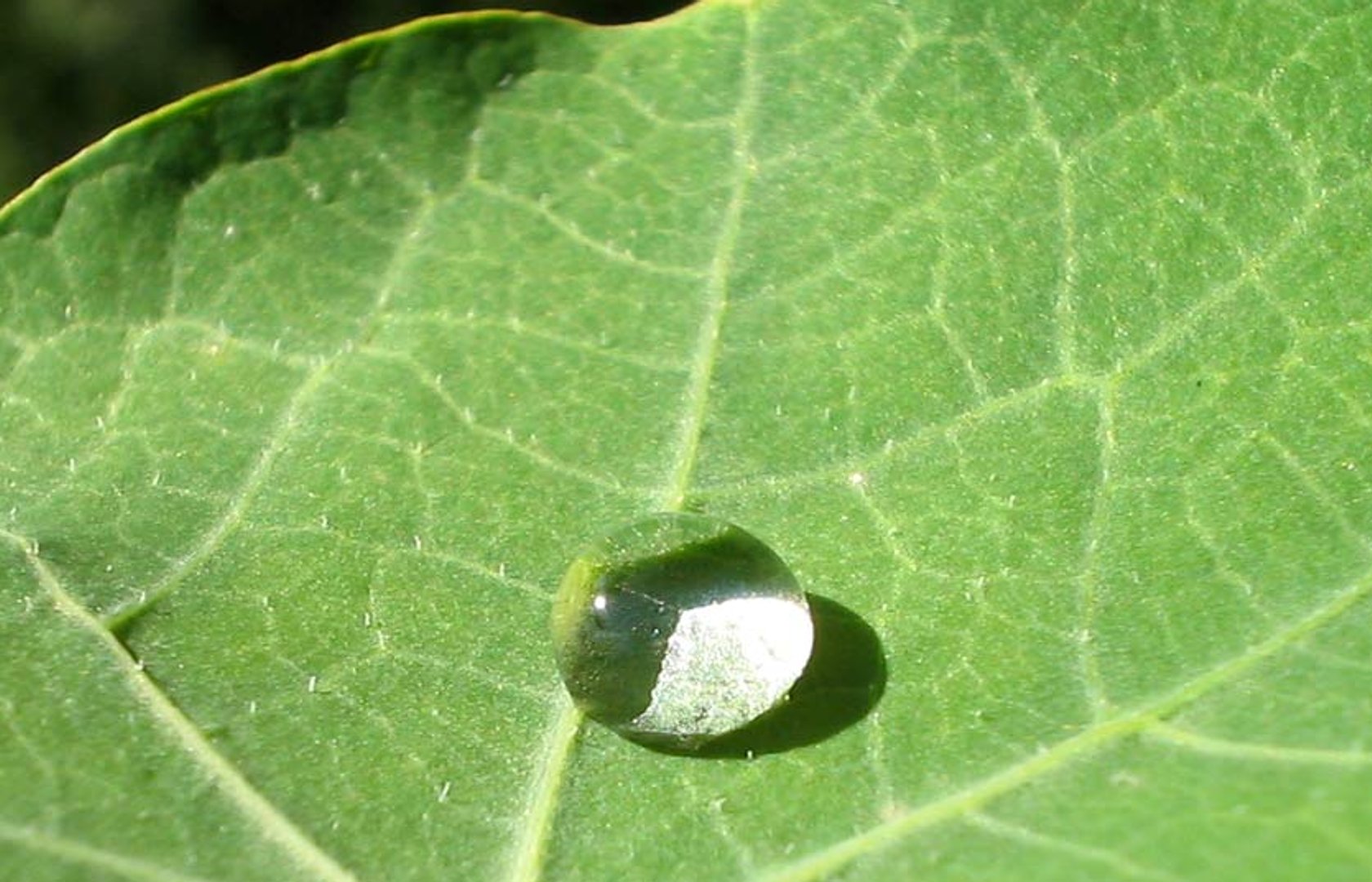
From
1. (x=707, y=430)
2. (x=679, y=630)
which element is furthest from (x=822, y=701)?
(x=707, y=430)

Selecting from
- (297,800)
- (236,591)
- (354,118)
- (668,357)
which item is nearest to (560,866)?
(297,800)

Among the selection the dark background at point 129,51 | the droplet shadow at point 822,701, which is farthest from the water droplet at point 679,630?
the dark background at point 129,51

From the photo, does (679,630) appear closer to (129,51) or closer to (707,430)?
(707,430)

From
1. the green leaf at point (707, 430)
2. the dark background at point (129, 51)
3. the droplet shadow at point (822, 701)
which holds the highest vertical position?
the green leaf at point (707, 430)

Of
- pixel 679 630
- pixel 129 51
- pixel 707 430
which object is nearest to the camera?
pixel 679 630

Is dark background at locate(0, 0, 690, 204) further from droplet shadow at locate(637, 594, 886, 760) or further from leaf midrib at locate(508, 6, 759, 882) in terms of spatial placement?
droplet shadow at locate(637, 594, 886, 760)

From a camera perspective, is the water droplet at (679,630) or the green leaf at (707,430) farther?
the water droplet at (679,630)

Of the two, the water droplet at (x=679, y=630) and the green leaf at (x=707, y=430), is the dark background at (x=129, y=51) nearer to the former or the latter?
the green leaf at (x=707, y=430)
